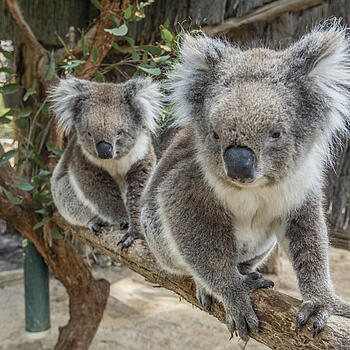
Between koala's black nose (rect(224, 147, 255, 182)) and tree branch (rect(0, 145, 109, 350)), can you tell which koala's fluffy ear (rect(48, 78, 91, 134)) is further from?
koala's black nose (rect(224, 147, 255, 182))

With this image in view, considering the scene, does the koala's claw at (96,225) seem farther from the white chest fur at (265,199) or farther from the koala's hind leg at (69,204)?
the white chest fur at (265,199)

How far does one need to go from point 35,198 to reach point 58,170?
1.18ft

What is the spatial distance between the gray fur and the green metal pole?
2784mm

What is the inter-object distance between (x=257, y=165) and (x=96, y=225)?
6.93 ft

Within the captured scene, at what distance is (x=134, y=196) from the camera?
308 centimetres

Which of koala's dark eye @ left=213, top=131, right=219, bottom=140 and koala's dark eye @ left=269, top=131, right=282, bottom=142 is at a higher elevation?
koala's dark eye @ left=269, top=131, right=282, bottom=142

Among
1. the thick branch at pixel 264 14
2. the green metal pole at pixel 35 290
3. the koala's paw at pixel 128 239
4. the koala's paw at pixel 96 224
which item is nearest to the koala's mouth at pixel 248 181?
the koala's paw at pixel 128 239

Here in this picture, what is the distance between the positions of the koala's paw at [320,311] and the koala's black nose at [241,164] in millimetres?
566

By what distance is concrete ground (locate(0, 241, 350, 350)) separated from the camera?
15.4 ft

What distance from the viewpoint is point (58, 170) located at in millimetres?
3748

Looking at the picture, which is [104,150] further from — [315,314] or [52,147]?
[315,314]

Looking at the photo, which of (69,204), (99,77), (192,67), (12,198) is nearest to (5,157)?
(12,198)

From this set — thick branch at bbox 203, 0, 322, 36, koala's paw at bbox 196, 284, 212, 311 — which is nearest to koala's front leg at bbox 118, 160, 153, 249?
koala's paw at bbox 196, 284, 212, 311

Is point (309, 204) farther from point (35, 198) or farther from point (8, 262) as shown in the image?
point (8, 262)
